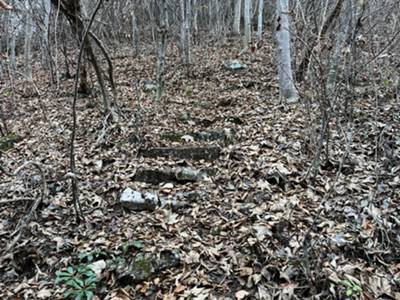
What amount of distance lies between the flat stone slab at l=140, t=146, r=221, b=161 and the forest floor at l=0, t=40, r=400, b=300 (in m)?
0.03

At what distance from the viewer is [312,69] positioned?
3.89 m

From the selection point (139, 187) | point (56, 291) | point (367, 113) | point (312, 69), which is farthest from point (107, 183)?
point (367, 113)

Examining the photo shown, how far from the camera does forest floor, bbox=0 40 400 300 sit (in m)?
2.75

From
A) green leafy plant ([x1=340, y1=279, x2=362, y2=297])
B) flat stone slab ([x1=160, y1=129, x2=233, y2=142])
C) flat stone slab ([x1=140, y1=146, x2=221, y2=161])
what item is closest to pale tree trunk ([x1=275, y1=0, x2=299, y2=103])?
flat stone slab ([x1=160, y1=129, x2=233, y2=142])

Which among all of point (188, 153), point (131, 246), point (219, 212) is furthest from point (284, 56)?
point (131, 246)

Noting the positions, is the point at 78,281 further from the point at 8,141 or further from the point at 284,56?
the point at 284,56

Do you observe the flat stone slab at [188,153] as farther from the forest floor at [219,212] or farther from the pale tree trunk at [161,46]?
the pale tree trunk at [161,46]

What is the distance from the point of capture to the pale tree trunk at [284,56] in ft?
18.8

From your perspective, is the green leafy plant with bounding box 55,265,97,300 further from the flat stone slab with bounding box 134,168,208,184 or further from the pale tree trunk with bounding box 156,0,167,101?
the pale tree trunk with bounding box 156,0,167,101

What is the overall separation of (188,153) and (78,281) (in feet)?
7.36

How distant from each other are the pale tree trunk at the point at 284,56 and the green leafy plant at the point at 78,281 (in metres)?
4.44

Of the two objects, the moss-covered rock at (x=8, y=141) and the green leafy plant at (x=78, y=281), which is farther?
the moss-covered rock at (x=8, y=141)

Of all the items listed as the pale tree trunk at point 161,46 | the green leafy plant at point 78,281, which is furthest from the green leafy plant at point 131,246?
the pale tree trunk at point 161,46

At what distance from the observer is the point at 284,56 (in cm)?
595
